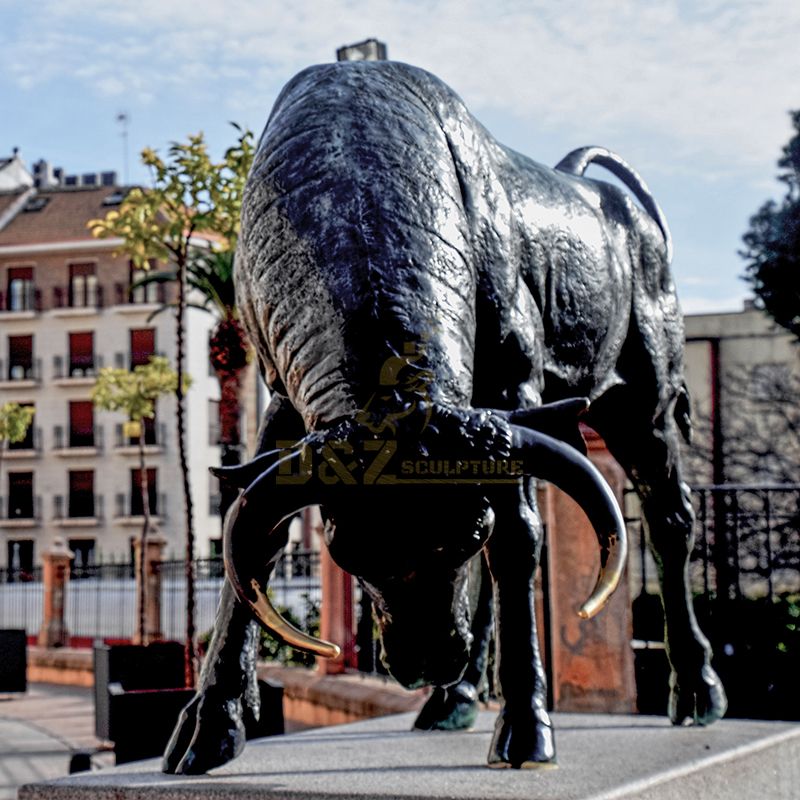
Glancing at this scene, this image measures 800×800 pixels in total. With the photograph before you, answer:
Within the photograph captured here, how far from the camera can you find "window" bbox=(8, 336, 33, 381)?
4616 cm

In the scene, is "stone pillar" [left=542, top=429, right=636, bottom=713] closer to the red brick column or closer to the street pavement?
the street pavement

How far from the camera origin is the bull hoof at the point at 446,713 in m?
4.94

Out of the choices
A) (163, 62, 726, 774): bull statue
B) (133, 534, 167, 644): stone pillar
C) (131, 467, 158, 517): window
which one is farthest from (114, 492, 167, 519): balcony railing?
(163, 62, 726, 774): bull statue

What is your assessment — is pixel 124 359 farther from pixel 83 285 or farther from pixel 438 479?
pixel 438 479

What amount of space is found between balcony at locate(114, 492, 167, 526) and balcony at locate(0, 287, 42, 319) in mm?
7490

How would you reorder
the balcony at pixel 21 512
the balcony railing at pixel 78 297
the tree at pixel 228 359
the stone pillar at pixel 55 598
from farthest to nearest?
the balcony railing at pixel 78 297 → the balcony at pixel 21 512 → the stone pillar at pixel 55 598 → the tree at pixel 228 359

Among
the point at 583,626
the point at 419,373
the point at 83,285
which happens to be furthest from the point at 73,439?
the point at 419,373

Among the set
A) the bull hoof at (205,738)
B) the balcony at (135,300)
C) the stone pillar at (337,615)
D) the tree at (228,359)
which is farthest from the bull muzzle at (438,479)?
the balcony at (135,300)

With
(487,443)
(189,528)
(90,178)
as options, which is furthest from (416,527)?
(90,178)

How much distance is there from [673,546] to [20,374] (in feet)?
144

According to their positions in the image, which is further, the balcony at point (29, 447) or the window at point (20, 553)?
the balcony at point (29, 447)

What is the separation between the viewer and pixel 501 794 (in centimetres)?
321

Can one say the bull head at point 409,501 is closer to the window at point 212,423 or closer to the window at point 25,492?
the window at point 212,423

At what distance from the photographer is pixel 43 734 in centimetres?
1190
